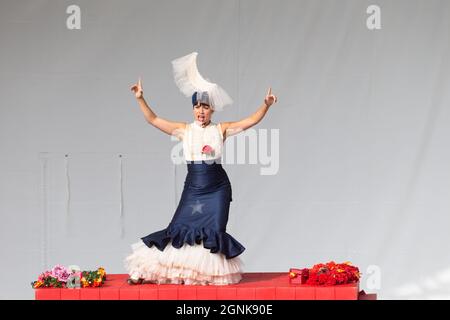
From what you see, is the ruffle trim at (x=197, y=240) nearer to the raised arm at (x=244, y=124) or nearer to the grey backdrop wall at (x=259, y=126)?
the raised arm at (x=244, y=124)

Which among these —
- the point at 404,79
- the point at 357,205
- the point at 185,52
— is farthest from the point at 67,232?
the point at 404,79

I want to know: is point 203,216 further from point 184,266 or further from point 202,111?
point 202,111

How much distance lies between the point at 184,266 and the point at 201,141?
0.65 m

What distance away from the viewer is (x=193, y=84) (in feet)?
20.2

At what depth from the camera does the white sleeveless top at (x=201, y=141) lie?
6.09 metres

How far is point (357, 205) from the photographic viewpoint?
7523mm

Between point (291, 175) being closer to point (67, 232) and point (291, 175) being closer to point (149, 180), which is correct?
point (149, 180)

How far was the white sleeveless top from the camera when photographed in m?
6.09

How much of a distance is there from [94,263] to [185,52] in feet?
4.71

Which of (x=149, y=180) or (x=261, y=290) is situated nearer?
(x=261, y=290)

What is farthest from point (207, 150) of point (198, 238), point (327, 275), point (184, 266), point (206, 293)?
point (327, 275)

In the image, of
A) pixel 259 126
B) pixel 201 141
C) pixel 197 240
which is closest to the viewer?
pixel 197 240

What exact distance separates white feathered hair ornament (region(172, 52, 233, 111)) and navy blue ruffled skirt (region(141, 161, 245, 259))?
12.9 inches

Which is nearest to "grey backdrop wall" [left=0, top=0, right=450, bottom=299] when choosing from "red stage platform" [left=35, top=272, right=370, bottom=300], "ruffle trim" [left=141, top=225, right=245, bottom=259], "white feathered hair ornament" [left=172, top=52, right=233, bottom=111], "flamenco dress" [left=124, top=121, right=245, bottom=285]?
"white feathered hair ornament" [left=172, top=52, right=233, bottom=111]
